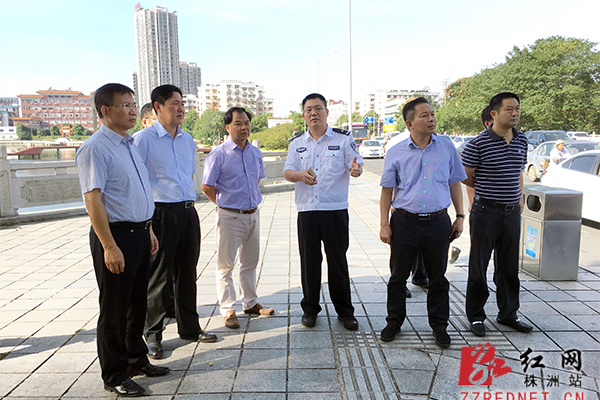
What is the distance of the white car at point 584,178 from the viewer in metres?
7.85

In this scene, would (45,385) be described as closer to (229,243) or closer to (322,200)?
(229,243)

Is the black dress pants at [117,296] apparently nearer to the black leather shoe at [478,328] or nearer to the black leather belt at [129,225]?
the black leather belt at [129,225]

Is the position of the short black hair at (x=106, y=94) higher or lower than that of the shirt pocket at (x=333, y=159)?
higher

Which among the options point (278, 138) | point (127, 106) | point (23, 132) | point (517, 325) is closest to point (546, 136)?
point (517, 325)

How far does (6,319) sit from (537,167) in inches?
608

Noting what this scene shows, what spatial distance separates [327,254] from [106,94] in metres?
2.05

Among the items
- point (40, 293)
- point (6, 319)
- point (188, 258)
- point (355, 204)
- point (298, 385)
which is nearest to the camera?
point (298, 385)

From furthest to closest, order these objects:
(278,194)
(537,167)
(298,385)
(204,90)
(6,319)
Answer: (204,90) < (537,167) < (278,194) < (6,319) < (298,385)

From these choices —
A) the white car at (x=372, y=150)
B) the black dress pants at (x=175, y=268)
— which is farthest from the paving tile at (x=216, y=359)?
the white car at (x=372, y=150)

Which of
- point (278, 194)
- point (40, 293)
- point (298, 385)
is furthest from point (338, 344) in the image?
point (278, 194)

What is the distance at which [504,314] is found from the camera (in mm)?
3680

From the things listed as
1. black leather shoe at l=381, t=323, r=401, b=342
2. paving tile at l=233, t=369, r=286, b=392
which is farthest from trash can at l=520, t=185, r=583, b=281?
paving tile at l=233, t=369, r=286, b=392

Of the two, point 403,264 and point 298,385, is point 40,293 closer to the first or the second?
point 298,385

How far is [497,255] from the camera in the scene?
12.3 ft
